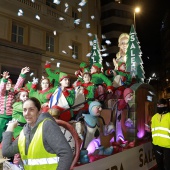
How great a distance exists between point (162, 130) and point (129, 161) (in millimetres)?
1109

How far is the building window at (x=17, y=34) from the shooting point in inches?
567

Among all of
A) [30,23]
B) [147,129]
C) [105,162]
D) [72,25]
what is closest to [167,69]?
[72,25]

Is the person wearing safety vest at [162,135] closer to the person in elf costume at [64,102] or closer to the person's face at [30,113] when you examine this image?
the person in elf costume at [64,102]

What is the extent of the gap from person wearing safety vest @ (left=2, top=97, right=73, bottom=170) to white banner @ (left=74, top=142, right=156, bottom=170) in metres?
1.89

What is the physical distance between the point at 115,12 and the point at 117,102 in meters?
35.7

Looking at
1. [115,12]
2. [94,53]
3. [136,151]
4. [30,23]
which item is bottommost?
[136,151]

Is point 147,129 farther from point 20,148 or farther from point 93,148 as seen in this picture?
point 20,148

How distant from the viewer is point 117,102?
6523 mm

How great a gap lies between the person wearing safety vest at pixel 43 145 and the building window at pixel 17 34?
13.2m

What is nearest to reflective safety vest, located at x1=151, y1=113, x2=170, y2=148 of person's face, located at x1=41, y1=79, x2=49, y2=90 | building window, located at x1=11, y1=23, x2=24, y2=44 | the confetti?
person's face, located at x1=41, y1=79, x2=49, y2=90

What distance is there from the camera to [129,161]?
5.39 meters

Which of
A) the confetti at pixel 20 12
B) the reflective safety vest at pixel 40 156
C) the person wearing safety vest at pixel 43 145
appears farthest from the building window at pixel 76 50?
the reflective safety vest at pixel 40 156

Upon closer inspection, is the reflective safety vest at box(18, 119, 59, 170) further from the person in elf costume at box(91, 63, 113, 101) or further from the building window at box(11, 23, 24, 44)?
the building window at box(11, 23, 24, 44)

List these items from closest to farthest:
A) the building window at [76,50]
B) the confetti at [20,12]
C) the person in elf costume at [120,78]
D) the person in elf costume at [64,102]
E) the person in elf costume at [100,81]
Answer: the person in elf costume at [64,102] < the person in elf costume at [100,81] < the person in elf costume at [120,78] < the confetti at [20,12] < the building window at [76,50]
